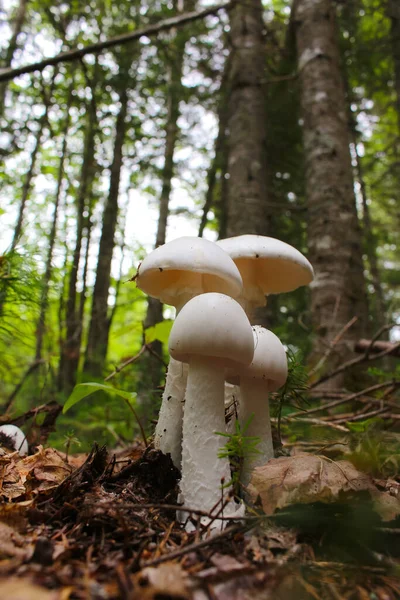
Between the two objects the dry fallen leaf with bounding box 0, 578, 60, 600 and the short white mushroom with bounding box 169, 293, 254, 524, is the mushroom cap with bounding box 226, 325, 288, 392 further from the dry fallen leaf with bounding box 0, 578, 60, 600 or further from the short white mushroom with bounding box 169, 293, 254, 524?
the dry fallen leaf with bounding box 0, 578, 60, 600

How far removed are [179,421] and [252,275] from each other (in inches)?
36.4

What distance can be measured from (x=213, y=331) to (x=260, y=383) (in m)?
0.52

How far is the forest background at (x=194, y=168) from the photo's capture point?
396 cm

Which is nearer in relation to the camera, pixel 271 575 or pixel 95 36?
pixel 271 575

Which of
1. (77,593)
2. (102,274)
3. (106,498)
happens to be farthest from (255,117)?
(77,593)

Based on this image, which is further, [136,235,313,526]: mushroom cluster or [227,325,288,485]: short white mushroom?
[227,325,288,485]: short white mushroom

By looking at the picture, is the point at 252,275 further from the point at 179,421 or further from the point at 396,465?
the point at 396,465

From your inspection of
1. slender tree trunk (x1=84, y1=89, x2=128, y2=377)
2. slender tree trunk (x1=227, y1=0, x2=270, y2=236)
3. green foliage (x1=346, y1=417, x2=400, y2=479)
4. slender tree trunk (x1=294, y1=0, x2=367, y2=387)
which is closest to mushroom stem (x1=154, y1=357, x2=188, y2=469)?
green foliage (x1=346, y1=417, x2=400, y2=479)

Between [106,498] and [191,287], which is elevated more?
[191,287]

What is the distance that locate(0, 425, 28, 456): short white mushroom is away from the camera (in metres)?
2.18

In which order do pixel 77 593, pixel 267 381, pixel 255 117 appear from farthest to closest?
pixel 255 117 → pixel 267 381 → pixel 77 593

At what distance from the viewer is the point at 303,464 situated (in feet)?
5.35

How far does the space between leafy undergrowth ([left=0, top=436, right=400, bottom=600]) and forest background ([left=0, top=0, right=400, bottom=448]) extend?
4.11 ft

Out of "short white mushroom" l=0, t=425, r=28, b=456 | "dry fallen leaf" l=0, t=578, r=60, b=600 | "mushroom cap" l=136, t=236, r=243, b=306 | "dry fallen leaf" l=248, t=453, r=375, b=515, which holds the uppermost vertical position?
"mushroom cap" l=136, t=236, r=243, b=306
